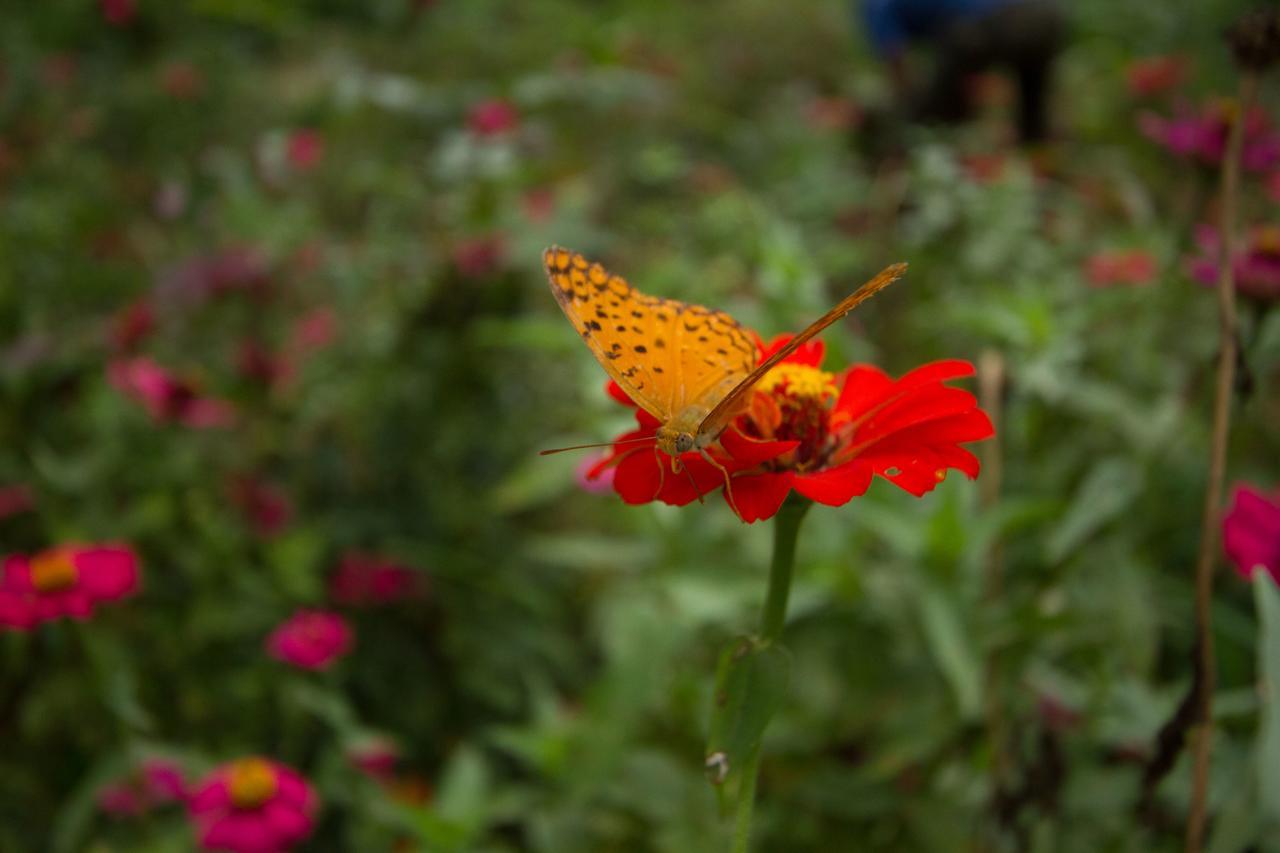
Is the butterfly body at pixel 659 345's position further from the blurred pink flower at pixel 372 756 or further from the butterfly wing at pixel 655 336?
the blurred pink flower at pixel 372 756

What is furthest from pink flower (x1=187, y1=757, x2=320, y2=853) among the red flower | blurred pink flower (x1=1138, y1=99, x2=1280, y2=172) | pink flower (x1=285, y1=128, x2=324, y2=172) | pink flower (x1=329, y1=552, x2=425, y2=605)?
pink flower (x1=285, y1=128, x2=324, y2=172)

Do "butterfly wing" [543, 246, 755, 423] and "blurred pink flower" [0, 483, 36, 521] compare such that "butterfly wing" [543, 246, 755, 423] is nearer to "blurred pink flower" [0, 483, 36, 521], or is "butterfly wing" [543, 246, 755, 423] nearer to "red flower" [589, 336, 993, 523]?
"red flower" [589, 336, 993, 523]

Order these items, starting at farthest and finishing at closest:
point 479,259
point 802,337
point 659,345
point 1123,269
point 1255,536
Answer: point 479,259 → point 1123,269 → point 1255,536 → point 659,345 → point 802,337

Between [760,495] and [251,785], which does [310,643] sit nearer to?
[251,785]

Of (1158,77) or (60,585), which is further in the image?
(1158,77)

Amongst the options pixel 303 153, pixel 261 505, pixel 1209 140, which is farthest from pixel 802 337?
pixel 303 153

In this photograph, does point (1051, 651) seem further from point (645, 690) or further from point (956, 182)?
point (956, 182)

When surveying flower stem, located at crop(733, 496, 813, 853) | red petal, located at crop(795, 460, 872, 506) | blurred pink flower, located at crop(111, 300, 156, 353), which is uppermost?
red petal, located at crop(795, 460, 872, 506)
